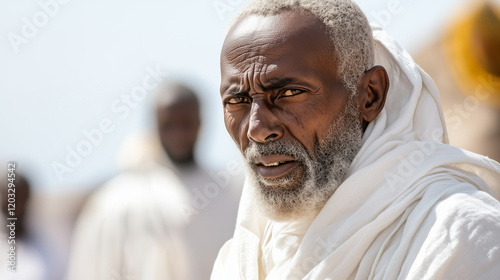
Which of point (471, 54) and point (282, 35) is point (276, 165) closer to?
point (282, 35)

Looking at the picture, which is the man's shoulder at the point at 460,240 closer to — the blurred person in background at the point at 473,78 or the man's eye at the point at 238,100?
the man's eye at the point at 238,100

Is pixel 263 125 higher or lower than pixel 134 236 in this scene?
higher

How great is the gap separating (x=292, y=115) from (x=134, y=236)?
10.9ft

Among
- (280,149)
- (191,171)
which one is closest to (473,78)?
(191,171)

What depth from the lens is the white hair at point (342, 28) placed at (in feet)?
10.2

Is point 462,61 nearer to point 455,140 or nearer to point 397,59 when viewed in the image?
point 455,140

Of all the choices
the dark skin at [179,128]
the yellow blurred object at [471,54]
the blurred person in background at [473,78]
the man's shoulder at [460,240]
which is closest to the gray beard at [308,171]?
the man's shoulder at [460,240]

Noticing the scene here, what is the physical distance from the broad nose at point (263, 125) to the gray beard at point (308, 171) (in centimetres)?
3

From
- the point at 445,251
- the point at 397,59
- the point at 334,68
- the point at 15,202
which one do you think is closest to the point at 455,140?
the point at 397,59

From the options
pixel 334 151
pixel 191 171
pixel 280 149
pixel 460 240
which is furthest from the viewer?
pixel 191 171

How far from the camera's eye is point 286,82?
119 inches

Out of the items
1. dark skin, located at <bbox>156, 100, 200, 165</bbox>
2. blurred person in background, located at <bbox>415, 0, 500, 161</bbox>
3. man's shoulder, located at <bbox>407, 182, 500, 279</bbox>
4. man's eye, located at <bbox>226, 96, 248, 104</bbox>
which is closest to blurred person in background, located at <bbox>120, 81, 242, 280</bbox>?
dark skin, located at <bbox>156, 100, 200, 165</bbox>

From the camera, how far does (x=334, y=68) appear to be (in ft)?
10.2

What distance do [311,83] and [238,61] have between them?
366 millimetres
